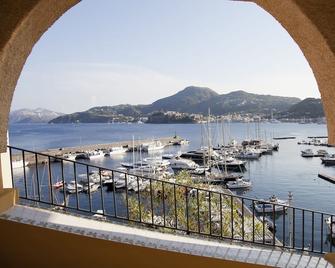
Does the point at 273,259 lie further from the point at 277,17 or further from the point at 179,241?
the point at 277,17

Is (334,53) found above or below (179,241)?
above

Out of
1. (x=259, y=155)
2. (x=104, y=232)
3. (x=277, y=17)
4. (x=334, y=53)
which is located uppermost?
(x=277, y=17)

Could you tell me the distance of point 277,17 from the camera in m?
2.11

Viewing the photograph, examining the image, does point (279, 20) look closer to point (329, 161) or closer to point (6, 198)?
point (6, 198)

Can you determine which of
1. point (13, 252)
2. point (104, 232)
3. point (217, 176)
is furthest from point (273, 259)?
point (217, 176)

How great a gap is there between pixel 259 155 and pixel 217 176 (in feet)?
61.7

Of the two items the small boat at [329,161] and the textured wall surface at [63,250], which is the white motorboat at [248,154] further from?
the textured wall surface at [63,250]

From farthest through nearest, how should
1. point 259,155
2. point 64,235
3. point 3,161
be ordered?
point 259,155, point 64,235, point 3,161

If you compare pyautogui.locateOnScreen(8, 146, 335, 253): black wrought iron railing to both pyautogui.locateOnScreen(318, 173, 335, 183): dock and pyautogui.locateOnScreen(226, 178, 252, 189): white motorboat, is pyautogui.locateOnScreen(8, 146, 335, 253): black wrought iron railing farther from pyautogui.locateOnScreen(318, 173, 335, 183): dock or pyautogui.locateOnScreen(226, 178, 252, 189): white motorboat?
pyautogui.locateOnScreen(318, 173, 335, 183): dock

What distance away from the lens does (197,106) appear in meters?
126

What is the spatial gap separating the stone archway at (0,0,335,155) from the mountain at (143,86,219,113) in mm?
125769

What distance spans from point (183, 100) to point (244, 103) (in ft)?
79.9

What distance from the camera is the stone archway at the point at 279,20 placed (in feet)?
5.78

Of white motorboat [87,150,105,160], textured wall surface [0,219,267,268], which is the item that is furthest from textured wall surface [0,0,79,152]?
white motorboat [87,150,105,160]
